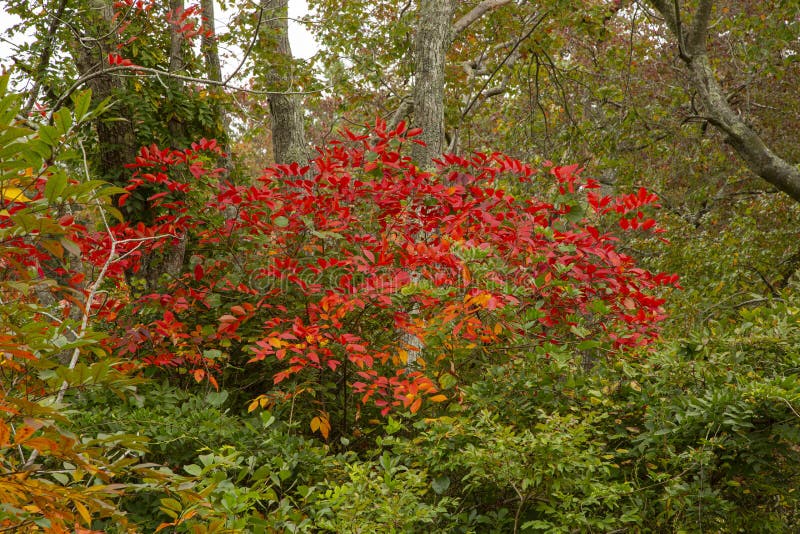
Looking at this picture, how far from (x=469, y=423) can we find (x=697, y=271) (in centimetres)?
731

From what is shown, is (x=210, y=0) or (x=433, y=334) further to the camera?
(x=210, y=0)

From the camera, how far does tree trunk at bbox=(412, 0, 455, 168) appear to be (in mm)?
6234

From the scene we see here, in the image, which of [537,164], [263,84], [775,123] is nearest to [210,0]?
[263,84]

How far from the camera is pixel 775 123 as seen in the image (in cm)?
1024

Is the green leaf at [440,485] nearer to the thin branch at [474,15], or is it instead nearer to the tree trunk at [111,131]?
the tree trunk at [111,131]

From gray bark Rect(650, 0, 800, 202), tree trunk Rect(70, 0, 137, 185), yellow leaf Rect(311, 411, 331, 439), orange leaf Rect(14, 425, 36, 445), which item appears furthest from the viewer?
gray bark Rect(650, 0, 800, 202)

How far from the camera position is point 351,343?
3.46m

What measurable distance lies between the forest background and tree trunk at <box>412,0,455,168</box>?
0.02m

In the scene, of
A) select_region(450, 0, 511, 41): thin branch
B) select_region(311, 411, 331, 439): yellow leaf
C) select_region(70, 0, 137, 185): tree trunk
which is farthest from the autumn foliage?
select_region(450, 0, 511, 41): thin branch

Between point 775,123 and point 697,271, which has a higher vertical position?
point 775,123

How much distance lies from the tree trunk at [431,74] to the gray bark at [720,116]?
7.14ft

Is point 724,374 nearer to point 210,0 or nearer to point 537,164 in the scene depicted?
point 537,164

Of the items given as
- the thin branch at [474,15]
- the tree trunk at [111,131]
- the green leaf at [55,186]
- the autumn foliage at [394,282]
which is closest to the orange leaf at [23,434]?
the green leaf at [55,186]

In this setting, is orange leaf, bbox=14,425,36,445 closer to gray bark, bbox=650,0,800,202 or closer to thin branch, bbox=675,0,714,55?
gray bark, bbox=650,0,800,202
